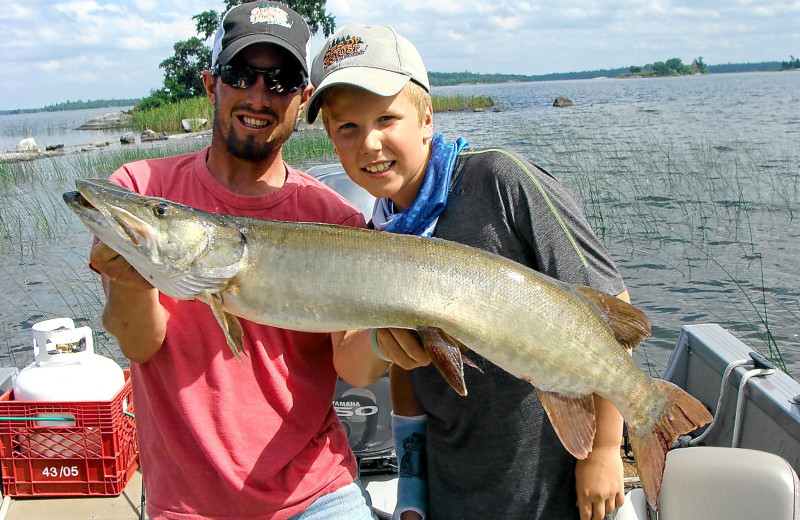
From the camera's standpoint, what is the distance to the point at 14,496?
4156 mm

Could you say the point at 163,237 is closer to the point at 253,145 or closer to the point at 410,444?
the point at 253,145

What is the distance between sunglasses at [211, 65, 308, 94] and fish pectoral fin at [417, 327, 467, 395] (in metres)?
1.34

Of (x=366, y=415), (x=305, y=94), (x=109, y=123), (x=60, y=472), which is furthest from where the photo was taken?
(x=109, y=123)

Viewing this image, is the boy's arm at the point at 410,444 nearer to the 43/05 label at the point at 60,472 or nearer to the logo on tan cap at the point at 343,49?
the logo on tan cap at the point at 343,49

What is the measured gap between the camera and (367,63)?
2.40 meters

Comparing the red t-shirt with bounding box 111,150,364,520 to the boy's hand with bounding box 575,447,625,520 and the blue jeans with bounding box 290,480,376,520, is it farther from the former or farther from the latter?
the boy's hand with bounding box 575,447,625,520

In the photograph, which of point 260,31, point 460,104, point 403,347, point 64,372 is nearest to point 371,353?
point 403,347

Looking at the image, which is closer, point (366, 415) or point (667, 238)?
point (366, 415)

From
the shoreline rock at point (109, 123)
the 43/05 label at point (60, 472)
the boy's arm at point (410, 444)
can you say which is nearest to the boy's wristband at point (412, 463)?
the boy's arm at point (410, 444)

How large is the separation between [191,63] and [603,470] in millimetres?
62980

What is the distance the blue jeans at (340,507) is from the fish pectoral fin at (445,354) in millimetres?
817

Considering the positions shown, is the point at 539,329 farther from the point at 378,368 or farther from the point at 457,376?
the point at 378,368

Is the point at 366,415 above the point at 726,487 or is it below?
below

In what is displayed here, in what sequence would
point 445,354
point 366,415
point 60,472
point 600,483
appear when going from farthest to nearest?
point 60,472, point 366,415, point 600,483, point 445,354
